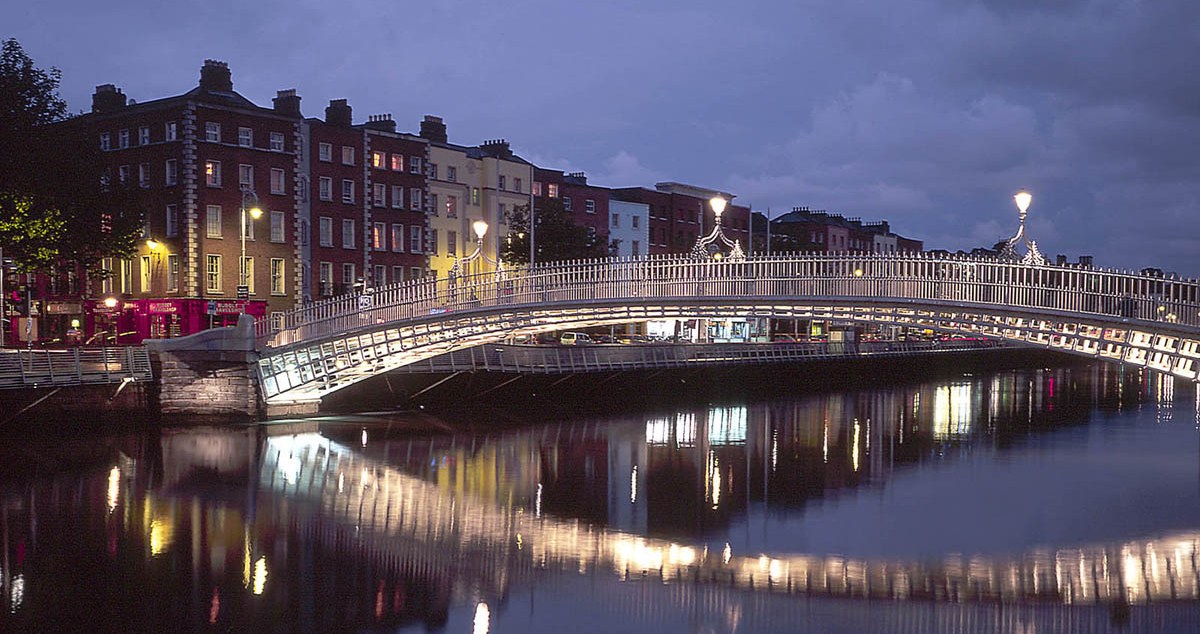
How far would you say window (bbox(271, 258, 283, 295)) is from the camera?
54219 mm

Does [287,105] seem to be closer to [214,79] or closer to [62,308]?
[214,79]

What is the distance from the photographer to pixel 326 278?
2247 inches

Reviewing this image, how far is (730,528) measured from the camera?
22109 mm

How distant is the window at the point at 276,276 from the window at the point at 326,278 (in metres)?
2.53

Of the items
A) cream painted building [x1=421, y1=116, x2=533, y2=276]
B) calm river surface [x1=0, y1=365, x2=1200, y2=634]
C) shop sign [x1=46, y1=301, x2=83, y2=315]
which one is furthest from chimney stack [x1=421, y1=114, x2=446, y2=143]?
calm river surface [x1=0, y1=365, x2=1200, y2=634]

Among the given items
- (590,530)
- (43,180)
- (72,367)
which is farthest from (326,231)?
(590,530)

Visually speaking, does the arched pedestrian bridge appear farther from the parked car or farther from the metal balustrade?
the parked car

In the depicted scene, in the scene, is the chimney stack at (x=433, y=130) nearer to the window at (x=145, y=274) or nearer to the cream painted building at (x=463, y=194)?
the cream painted building at (x=463, y=194)

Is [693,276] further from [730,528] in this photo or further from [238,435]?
[238,435]

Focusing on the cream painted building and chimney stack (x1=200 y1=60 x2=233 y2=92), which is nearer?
chimney stack (x1=200 y1=60 x2=233 y2=92)

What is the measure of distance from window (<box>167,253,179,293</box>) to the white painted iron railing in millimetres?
15195

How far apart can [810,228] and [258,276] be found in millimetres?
59583

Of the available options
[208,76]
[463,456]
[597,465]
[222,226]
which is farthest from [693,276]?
[208,76]

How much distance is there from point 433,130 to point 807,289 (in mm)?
40845
